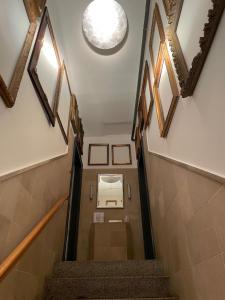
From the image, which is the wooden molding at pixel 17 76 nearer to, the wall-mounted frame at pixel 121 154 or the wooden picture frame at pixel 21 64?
the wooden picture frame at pixel 21 64

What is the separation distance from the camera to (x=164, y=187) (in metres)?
2.48

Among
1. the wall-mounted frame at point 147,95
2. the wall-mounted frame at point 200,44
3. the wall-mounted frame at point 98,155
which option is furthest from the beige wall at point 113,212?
the wall-mounted frame at point 200,44

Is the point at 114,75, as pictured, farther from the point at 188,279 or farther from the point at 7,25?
the point at 188,279

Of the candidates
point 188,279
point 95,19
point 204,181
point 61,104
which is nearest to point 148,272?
point 188,279

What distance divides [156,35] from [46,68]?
149 centimetres

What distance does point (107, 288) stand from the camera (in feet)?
7.70

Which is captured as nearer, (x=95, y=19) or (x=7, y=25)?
(x=7, y=25)

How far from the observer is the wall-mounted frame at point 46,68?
2141 mm

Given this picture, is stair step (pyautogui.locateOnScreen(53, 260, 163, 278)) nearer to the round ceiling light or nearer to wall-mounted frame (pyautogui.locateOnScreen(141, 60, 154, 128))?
wall-mounted frame (pyautogui.locateOnScreen(141, 60, 154, 128))

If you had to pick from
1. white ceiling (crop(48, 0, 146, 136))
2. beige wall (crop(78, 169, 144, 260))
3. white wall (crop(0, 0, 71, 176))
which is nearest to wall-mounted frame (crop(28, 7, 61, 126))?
white wall (crop(0, 0, 71, 176))

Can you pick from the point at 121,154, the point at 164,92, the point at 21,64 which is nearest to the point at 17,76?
the point at 21,64

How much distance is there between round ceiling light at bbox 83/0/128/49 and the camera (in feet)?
12.1

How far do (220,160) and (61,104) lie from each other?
262 cm

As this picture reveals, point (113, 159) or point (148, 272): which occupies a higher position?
point (113, 159)
